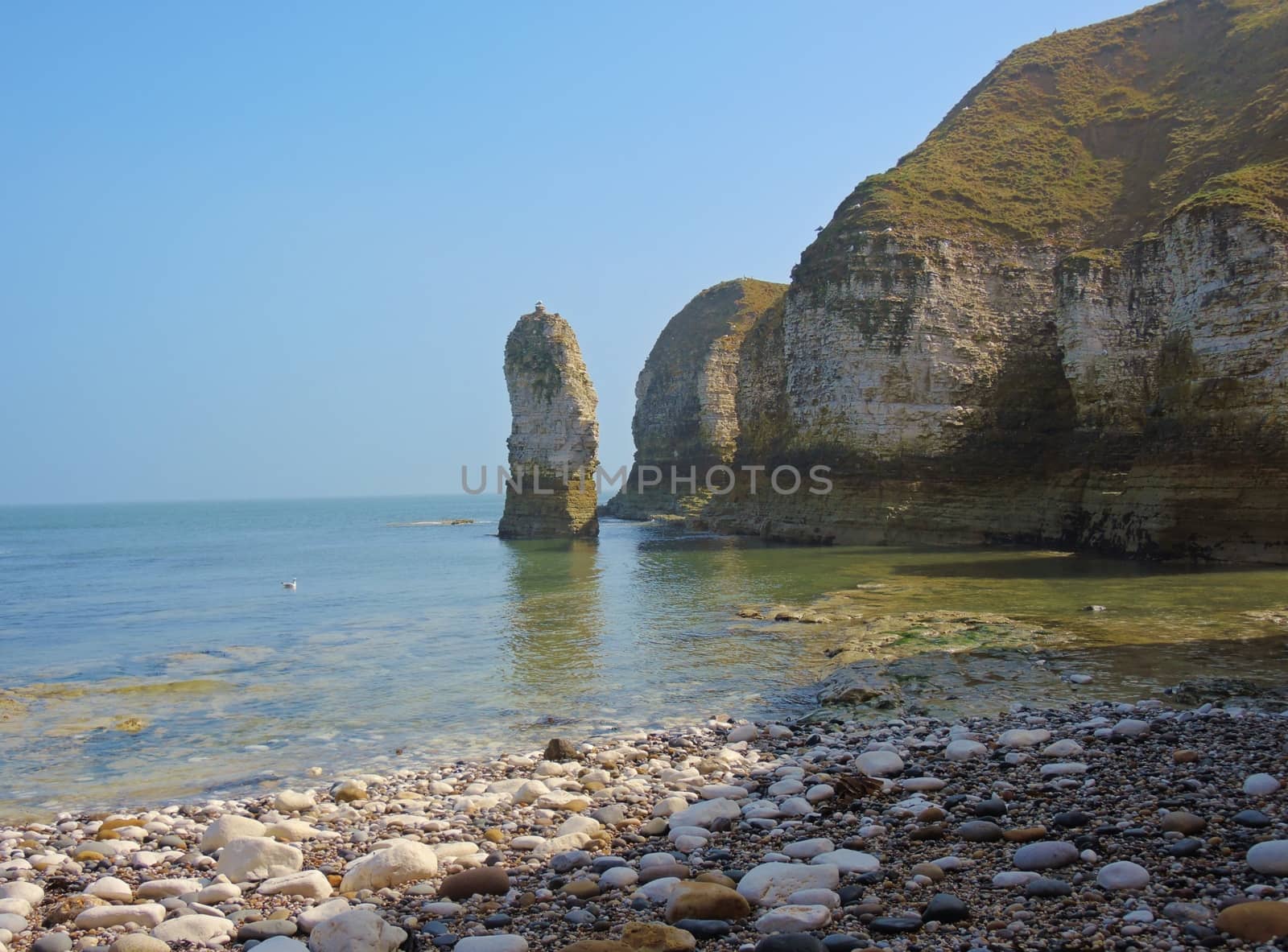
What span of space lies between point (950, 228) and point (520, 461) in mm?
27120

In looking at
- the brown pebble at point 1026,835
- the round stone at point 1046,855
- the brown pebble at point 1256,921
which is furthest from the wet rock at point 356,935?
the brown pebble at point 1256,921

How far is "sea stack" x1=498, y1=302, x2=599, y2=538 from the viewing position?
175ft

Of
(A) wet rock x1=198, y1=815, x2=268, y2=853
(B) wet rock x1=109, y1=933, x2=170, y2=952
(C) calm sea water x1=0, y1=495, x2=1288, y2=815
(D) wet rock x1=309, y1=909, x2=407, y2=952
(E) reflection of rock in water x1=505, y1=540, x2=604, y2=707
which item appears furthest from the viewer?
(E) reflection of rock in water x1=505, y1=540, x2=604, y2=707

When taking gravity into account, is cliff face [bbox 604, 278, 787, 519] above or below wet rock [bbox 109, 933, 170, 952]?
above

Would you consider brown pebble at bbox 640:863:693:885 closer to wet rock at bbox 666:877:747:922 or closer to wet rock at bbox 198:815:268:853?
wet rock at bbox 666:877:747:922

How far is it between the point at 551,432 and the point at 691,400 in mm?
36151

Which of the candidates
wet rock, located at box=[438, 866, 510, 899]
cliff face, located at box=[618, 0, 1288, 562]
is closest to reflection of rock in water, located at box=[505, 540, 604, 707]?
wet rock, located at box=[438, 866, 510, 899]

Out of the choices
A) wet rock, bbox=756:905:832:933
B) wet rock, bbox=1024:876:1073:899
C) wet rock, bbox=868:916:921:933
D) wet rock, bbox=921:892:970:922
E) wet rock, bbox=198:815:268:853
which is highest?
wet rock, bbox=1024:876:1073:899

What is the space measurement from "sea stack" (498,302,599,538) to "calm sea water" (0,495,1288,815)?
628 inches

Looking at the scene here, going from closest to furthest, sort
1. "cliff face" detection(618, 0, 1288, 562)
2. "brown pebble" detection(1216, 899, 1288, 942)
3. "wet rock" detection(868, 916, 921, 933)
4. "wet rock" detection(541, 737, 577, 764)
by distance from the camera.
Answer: "brown pebble" detection(1216, 899, 1288, 942) → "wet rock" detection(868, 916, 921, 933) → "wet rock" detection(541, 737, 577, 764) → "cliff face" detection(618, 0, 1288, 562)

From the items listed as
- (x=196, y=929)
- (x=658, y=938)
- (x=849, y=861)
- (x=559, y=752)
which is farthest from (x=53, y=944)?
(x=559, y=752)

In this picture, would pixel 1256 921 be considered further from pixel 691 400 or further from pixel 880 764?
pixel 691 400

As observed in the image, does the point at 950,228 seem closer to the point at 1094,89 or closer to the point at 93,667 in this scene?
the point at 1094,89

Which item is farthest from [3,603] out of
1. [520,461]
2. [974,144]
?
[974,144]
